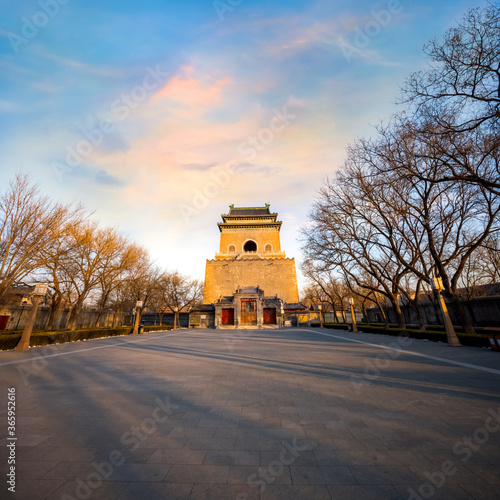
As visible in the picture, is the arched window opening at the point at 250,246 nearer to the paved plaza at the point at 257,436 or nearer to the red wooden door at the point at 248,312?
the red wooden door at the point at 248,312

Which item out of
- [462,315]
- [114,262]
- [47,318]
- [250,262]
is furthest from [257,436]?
[250,262]

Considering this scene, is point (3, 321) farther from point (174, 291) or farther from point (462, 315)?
point (462, 315)

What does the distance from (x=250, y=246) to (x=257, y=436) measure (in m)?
43.7

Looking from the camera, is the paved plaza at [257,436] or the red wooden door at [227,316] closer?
the paved plaza at [257,436]

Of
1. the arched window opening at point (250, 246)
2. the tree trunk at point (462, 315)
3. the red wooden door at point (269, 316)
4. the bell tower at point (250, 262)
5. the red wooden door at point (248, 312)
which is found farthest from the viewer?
the arched window opening at point (250, 246)

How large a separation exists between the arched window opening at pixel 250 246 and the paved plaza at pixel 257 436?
40449 millimetres

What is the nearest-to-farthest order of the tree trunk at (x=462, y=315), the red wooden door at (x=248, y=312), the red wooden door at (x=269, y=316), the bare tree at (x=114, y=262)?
the tree trunk at (x=462, y=315)
the bare tree at (x=114, y=262)
the red wooden door at (x=248, y=312)
the red wooden door at (x=269, y=316)

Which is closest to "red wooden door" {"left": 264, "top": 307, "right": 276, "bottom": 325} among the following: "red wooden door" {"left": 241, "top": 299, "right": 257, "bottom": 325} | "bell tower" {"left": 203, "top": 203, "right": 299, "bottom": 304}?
"red wooden door" {"left": 241, "top": 299, "right": 257, "bottom": 325}

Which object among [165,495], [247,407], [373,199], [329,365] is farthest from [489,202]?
[165,495]

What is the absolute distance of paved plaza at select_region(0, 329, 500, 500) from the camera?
2.12 meters

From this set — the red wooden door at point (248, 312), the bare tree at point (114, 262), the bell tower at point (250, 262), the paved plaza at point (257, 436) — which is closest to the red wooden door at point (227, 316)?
the red wooden door at point (248, 312)

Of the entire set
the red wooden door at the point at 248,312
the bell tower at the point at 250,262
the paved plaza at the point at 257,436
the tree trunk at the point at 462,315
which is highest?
the bell tower at the point at 250,262

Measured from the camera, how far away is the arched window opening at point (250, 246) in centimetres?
4631

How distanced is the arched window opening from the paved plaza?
133 ft
